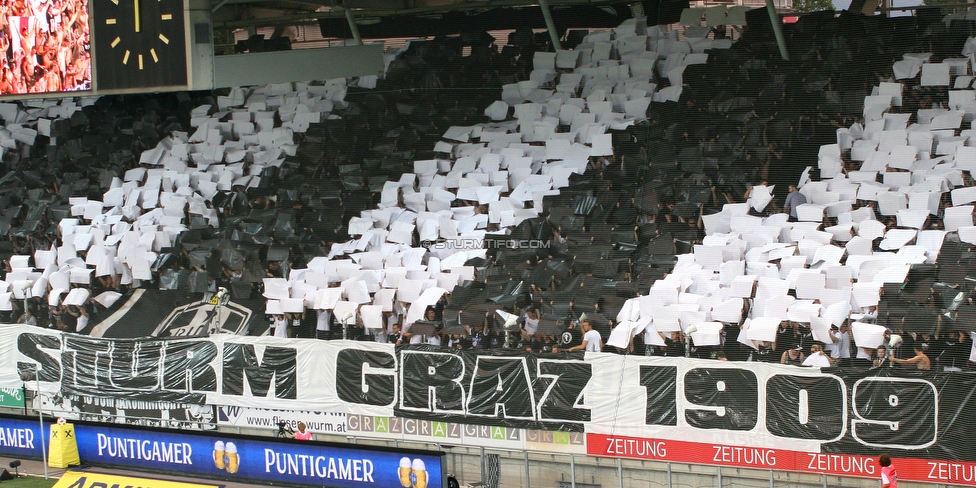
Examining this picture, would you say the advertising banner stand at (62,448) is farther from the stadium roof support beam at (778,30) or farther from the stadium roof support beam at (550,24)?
the stadium roof support beam at (778,30)

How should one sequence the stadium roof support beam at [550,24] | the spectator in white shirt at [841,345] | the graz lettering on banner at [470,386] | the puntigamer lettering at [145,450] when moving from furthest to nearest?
the stadium roof support beam at [550,24] < the puntigamer lettering at [145,450] < the graz lettering on banner at [470,386] < the spectator in white shirt at [841,345]

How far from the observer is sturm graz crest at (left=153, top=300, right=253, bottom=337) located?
14172 mm

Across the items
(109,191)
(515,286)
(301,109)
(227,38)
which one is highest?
(227,38)

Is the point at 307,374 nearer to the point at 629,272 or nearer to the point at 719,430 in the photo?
the point at 629,272

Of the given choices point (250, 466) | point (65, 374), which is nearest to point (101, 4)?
point (65, 374)

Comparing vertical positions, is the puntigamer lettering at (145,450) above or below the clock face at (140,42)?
below

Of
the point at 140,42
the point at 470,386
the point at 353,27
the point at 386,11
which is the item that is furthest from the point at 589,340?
the point at 386,11

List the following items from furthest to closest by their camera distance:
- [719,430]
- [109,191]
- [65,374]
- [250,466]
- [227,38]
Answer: [227,38] < [109,191] < [65,374] < [250,466] < [719,430]

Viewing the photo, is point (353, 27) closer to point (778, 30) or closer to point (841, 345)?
point (778, 30)

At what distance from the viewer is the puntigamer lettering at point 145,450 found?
1252 cm

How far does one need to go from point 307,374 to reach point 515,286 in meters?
2.77

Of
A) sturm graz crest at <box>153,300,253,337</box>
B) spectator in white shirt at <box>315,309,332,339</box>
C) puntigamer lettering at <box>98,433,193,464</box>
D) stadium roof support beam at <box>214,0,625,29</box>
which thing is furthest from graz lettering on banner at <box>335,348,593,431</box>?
stadium roof support beam at <box>214,0,625,29</box>

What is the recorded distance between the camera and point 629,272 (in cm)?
1267

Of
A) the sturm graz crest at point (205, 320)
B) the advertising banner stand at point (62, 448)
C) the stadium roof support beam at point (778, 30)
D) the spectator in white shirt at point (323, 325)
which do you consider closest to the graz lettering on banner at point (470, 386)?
the spectator in white shirt at point (323, 325)
